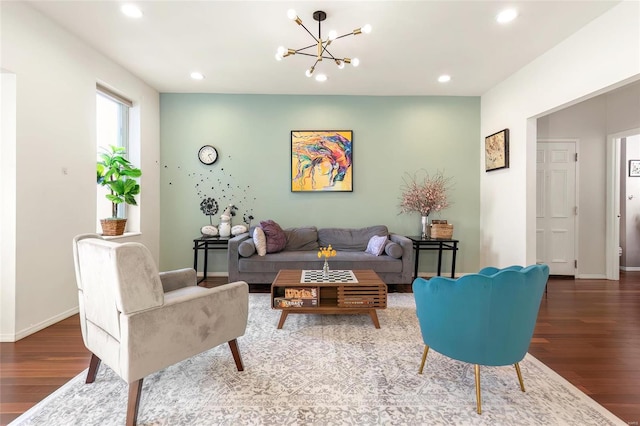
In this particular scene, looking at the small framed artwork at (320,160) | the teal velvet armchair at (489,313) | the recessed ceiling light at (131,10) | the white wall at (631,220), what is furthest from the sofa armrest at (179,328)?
the white wall at (631,220)

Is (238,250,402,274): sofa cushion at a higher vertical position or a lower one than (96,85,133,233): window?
lower

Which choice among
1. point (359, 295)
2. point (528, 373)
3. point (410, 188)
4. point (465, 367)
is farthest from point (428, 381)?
point (410, 188)

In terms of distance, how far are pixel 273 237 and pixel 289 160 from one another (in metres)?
1.33

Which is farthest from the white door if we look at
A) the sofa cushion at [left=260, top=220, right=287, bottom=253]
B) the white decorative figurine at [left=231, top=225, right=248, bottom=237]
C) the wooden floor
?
the white decorative figurine at [left=231, top=225, right=248, bottom=237]

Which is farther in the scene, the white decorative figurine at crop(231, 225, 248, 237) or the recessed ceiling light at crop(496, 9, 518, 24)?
the white decorative figurine at crop(231, 225, 248, 237)

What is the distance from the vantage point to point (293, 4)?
8.34 ft

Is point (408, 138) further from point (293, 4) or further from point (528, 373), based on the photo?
point (528, 373)

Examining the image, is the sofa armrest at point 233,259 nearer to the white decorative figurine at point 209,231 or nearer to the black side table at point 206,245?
the black side table at point 206,245

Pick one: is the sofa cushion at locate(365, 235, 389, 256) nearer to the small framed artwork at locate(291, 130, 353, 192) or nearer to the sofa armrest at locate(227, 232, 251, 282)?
the small framed artwork at locate(291, 130, 353, 192)

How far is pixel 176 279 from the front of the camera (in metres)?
2.29

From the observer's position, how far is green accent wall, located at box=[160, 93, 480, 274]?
468 centimetres

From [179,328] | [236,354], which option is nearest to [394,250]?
[236,354]

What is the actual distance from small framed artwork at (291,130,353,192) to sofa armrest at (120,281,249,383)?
9.41ft

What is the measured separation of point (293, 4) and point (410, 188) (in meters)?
3.09
